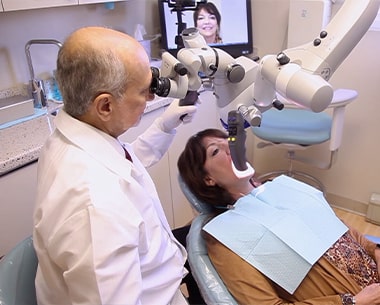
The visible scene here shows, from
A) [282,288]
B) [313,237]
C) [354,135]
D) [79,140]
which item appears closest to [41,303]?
[79,140]

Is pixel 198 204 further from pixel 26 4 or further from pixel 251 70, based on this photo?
pixel 26 4

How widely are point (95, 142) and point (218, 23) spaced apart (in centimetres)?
182

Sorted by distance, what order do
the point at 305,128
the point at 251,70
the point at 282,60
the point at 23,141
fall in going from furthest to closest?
the point at 305,128
the point at 23,141
the point at 251,70
the point at 282,60

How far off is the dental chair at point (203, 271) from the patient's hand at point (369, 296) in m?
0.39

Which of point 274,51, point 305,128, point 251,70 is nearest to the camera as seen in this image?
point 251,70

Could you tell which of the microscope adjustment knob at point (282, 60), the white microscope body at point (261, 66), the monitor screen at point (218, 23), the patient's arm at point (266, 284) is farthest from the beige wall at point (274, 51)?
the microscope adjustment knob at point (282, 60)

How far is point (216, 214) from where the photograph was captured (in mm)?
1435

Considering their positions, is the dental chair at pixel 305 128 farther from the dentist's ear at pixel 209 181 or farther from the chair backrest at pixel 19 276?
the chair backrest at pixel 19 276

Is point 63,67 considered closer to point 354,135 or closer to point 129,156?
point 129,156

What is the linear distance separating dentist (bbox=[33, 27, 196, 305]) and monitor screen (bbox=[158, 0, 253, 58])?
1500 millimetres

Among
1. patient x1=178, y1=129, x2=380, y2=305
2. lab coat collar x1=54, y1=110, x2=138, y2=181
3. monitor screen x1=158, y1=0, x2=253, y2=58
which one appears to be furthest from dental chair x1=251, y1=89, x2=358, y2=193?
→ lab coat collar x1=54, y1=110, x2=138, y2=181

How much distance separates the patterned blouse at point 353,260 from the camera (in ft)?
4.13

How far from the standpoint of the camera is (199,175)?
4.73ft

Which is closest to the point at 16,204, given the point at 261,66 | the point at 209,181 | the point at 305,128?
the point at 209,181
